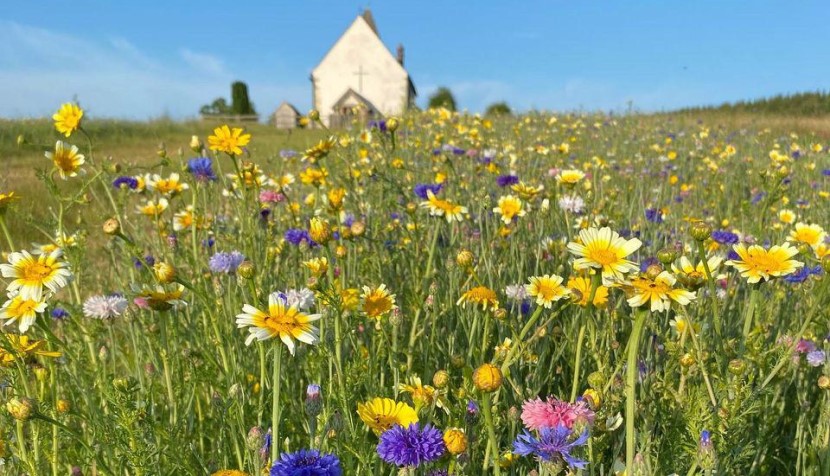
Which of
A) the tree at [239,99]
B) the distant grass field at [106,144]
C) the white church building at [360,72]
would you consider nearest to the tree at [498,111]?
the distant grass field at [106,144]

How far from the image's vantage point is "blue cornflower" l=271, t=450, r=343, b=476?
33.6 inches

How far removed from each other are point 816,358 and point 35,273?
2053 millimetres

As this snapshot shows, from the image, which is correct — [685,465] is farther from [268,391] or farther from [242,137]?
[242,137]

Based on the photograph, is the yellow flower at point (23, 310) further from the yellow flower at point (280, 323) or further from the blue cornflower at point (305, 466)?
the blue cornflower at point (305, 466)

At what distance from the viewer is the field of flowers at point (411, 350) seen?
1104 mm

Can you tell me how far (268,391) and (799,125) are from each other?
12.0 m

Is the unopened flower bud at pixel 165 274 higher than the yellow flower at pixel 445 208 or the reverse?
the reverse

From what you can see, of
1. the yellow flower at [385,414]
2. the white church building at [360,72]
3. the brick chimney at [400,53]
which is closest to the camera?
the yellow flower at [385,414]

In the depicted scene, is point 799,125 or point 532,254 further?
point 799,125

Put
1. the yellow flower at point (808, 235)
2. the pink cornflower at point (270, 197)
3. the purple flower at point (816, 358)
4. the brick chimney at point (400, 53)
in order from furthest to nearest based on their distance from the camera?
the brick chimney at point (400, 53) < the pink cornflower at point (270, 197) < the yellow flower at point (808, 235) < the purple flower at point (816, 358)

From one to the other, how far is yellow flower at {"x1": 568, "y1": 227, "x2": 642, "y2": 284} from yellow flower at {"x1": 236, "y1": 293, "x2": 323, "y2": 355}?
52 centimetres

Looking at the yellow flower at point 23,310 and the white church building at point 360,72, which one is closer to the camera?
the yellow flower at point 23,310

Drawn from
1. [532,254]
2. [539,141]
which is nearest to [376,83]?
[539,141]

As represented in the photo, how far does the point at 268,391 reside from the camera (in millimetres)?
1522
